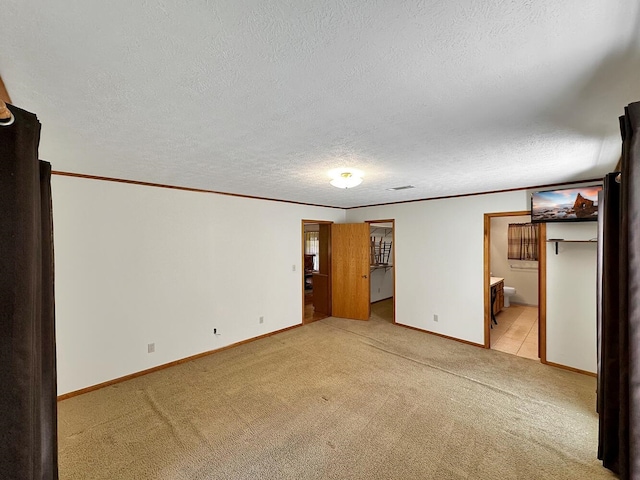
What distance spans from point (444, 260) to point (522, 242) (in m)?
3.74

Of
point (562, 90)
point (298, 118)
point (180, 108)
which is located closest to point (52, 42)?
point (180, 108)

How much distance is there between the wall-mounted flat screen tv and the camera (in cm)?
306

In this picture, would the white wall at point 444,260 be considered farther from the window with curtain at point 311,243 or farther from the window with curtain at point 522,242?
the window with curtain at point 311,243

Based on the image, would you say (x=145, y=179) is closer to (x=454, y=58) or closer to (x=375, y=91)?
(x=375, y=91)

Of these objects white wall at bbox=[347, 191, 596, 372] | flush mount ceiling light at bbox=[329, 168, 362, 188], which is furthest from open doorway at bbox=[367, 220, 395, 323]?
flush mount ceiling light at bbox=[329, 168, 362, 188]

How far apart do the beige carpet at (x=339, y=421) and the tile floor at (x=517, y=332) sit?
1.26 feet

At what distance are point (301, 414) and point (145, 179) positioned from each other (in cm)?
304

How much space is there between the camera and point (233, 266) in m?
4.18

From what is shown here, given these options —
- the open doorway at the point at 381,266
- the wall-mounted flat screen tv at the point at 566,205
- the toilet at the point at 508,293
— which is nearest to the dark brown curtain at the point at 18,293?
the wall-mounted flat screen tv at the point at 566,205

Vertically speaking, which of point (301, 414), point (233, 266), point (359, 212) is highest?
point (359, 212)

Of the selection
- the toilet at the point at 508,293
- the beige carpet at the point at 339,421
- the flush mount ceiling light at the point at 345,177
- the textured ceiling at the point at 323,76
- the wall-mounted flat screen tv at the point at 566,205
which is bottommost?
the beige carpet at the point at 339,421

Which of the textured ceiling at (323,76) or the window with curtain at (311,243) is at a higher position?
the textured ceiling at (323,76)

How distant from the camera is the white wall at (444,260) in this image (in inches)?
160

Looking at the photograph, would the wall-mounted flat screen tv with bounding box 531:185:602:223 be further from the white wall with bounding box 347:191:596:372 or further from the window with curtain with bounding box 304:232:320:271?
the window with curtain with bounding box 304:232:320:271
